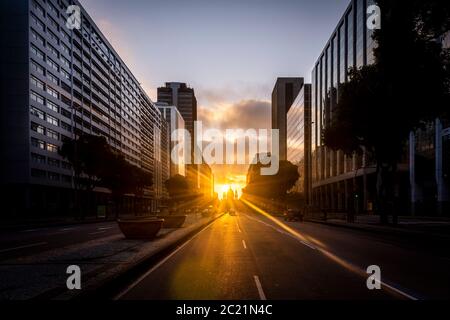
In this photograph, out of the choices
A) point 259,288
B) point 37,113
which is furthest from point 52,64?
point 259,288

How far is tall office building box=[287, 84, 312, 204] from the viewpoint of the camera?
11606 centimetres

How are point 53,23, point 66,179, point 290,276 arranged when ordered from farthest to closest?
point 66,179
point 53,23
point 290,276

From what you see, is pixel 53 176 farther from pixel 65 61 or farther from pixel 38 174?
pixel 65 61

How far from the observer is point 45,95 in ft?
232

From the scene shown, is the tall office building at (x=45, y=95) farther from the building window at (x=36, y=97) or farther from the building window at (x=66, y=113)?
the building window at (x=66, y=113)

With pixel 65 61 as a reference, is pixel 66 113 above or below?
below

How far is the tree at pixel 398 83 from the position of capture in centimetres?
2548

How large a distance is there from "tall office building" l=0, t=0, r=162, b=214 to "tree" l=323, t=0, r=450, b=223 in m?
50.0

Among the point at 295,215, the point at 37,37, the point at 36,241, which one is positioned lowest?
the point at 295,215

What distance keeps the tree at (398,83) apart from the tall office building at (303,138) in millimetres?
77426

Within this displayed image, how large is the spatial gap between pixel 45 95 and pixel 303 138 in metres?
68.9

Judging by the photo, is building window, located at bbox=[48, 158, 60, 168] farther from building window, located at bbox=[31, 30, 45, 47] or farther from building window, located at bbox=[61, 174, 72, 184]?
building window, located at bbox=[31, 30, 45, 47]
